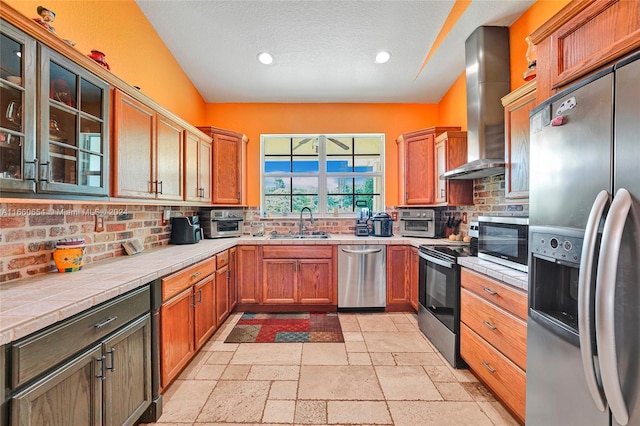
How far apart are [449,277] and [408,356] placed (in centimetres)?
78

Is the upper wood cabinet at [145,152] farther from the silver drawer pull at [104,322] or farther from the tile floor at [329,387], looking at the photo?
the tile floor at [329,387]

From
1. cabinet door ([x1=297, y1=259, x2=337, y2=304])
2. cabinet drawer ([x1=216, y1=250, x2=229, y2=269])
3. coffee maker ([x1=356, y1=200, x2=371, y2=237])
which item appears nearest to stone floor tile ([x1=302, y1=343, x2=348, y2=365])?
cabinet door ([x1=297, y1=259, x2=337, y2=304])

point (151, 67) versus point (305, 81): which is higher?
point (305, 81)

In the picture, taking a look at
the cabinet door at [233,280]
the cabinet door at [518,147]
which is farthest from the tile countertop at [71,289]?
the cabinet door at [518,147]

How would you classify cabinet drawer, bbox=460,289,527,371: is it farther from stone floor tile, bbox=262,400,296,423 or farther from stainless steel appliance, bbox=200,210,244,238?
stainless steel appliance, bbox=200,210,244,238

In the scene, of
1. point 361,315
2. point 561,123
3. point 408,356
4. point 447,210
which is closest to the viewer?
point 561,123

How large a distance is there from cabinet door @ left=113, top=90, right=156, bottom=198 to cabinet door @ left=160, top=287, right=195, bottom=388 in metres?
0.83

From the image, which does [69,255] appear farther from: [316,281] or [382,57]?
[382,57]

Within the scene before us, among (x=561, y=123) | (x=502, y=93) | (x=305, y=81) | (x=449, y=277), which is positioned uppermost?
(x=305, y=81)

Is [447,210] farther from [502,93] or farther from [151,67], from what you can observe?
[151,67]

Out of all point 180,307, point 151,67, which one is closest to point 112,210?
point 180,307

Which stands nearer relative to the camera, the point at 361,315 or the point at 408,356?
the point at 408,356

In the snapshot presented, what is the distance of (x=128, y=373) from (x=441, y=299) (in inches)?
91.8

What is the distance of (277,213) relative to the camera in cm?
418
